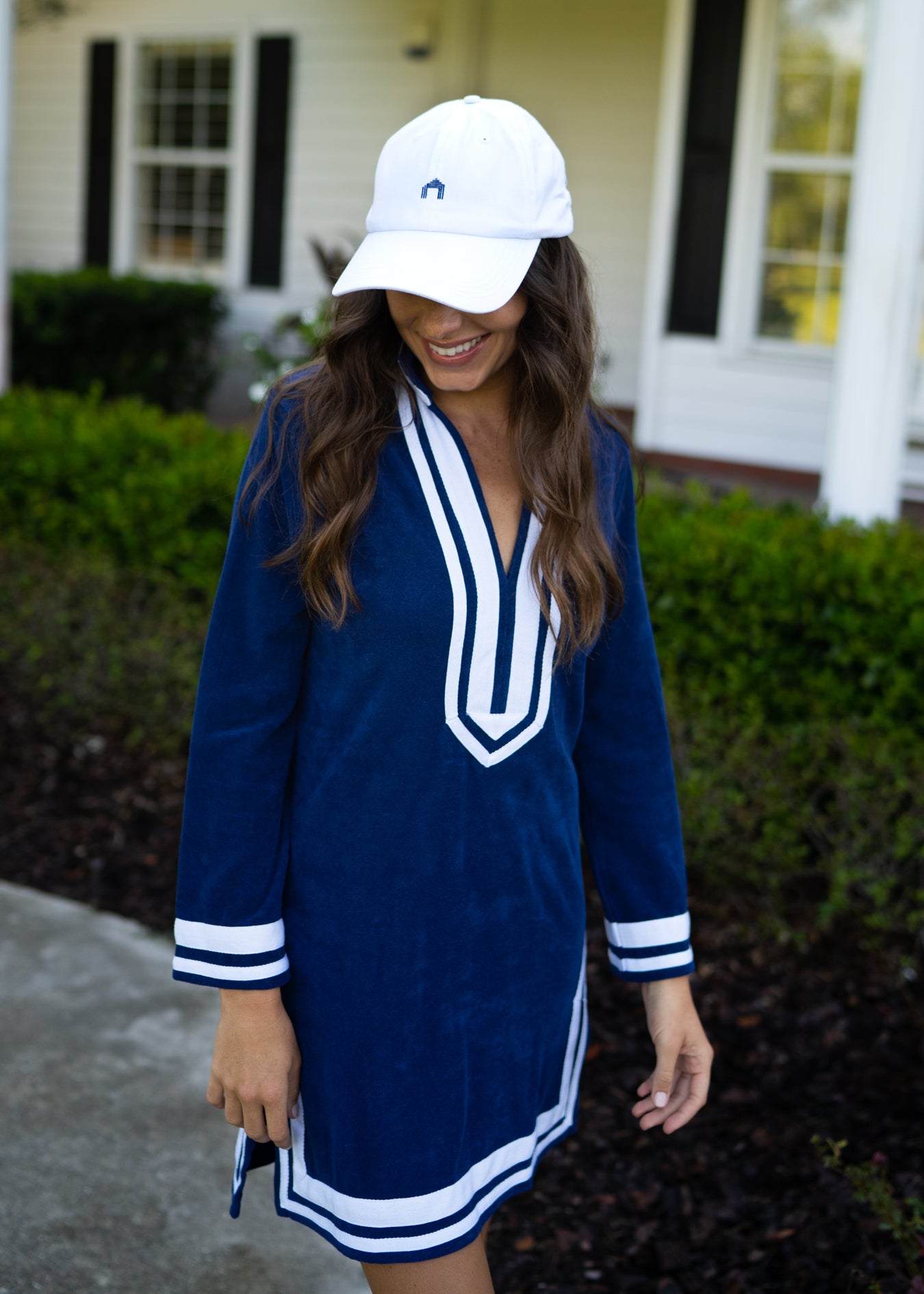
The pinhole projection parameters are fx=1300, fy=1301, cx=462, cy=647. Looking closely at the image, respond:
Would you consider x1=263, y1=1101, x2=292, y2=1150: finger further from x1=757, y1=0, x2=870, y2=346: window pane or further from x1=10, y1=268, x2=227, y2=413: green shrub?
x1=10, y1=268, x2=227, y2=413: green shrub

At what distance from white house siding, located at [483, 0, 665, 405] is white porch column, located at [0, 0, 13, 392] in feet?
13.0

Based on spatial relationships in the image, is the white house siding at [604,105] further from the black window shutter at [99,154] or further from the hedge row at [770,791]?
the hedge row at [770,791]

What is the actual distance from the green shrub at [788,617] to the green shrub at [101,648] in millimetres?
1649

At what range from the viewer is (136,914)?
11.9 feet

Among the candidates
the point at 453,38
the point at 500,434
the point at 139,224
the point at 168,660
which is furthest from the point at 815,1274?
the point at 139,224

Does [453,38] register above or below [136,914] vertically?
above

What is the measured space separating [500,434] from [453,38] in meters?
8.66

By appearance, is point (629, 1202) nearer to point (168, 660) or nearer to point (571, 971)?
point (571, 971)

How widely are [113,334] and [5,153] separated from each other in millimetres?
3639

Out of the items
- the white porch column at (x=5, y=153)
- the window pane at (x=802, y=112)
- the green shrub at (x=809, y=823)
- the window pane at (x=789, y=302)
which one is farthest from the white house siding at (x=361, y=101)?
the green shrub at (x=809, y=823)

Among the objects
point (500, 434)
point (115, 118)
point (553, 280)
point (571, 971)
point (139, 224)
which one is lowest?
point (571, 971)

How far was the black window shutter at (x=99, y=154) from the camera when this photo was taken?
11.0m

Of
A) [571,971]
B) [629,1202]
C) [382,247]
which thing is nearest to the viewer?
[382,247]

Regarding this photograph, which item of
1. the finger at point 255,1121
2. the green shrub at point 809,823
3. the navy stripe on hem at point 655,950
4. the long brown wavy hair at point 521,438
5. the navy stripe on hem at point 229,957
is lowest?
the green shrub at point 809,823
